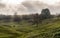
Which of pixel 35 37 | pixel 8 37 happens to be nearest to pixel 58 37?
pixel 35 37

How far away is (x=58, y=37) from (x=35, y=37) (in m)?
28.7

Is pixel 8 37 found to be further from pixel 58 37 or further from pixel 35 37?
pixel 58 37

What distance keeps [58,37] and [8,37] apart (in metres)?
43.8

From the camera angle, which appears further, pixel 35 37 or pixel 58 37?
pixel 35 37

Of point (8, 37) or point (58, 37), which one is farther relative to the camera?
point (8, 37)

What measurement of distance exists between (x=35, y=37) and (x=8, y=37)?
789 inches

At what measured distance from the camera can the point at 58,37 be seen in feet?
268

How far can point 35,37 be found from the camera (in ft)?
354
